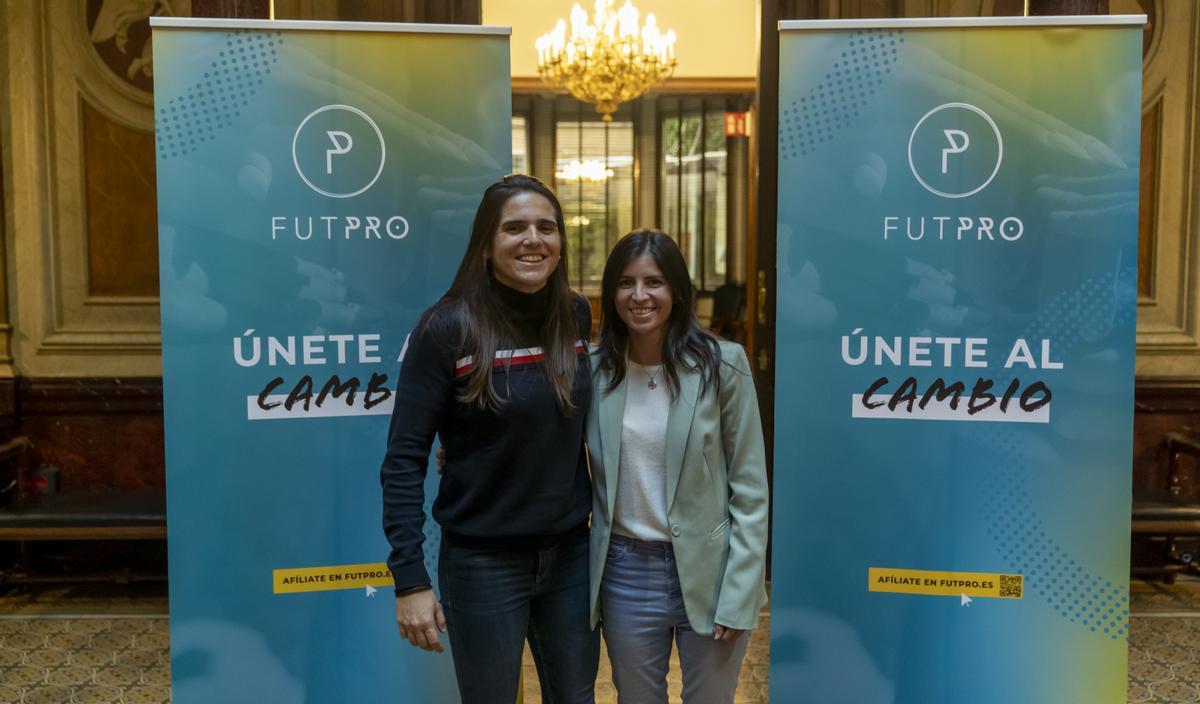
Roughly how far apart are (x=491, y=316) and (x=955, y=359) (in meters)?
1.40

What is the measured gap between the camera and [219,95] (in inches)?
104

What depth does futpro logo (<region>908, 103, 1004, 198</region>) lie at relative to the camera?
2633mm

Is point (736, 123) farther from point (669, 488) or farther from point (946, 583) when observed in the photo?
point (669, 488)

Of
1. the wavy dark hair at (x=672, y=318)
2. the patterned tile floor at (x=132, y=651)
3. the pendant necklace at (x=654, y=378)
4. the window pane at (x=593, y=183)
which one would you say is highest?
the window pane at (x=593, y=183)

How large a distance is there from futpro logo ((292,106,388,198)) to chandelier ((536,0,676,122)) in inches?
181

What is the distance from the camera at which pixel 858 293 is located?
2711mm

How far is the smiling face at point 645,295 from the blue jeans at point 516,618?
0.47m

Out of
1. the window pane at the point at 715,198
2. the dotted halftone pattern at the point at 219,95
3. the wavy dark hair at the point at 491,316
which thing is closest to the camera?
the wavy dark hair at the point at 491,316

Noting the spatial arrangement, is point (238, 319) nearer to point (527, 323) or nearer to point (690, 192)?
point (527, 323)

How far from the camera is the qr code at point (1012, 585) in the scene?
2.74 m

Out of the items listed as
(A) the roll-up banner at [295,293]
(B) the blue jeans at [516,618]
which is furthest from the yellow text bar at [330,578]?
(B) the blue jeans at [516,618]

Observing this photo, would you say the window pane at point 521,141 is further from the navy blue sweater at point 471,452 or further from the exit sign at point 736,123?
the navy blue sweater at point 471,452

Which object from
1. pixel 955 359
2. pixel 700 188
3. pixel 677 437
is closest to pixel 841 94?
pixel 955 359

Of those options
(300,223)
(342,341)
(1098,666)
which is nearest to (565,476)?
(342,341)
